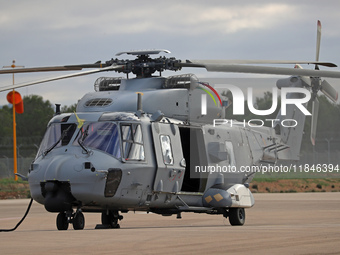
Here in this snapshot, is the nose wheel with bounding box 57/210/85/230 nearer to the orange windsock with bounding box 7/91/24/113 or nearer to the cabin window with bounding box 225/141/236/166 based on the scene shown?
the cabin window with bounding box 225/141/236/166

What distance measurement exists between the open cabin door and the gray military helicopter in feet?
0.08

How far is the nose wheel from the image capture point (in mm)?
17656

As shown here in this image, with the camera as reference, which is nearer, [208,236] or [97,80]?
[208,236]

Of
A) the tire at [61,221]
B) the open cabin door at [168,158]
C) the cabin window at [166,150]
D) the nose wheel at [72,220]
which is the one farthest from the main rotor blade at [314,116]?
the tire at [61,221]

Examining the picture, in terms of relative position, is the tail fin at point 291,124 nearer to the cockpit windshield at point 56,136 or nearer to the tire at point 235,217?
the tire at point 235,217

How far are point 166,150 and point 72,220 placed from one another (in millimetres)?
3187

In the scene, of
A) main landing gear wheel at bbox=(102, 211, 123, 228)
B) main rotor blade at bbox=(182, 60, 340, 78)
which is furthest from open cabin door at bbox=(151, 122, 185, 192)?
main rotor blade at bbox=(182, 60, 340, 78)

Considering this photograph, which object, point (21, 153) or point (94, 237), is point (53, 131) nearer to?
point (94, 237)

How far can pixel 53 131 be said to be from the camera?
1872 cm

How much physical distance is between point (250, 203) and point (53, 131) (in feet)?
20.2

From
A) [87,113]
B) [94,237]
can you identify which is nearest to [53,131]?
[87,113]

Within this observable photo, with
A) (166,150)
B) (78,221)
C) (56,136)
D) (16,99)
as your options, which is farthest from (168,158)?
(16,99)

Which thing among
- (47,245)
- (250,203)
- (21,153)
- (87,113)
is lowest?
(21,153)

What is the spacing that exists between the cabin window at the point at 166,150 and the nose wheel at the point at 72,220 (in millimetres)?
2698
